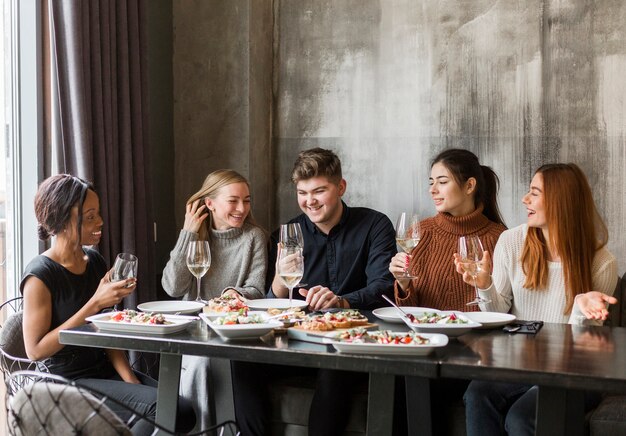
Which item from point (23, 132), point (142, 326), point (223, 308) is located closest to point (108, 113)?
point (23, 132)

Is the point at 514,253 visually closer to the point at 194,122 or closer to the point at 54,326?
the point at 54,326

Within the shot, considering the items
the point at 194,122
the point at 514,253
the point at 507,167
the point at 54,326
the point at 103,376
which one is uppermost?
the point at 194,122

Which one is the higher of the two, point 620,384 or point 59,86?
point 59,86

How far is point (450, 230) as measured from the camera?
3508 mm

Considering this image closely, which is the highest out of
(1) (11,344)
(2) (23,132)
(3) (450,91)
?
(3) (450,91)

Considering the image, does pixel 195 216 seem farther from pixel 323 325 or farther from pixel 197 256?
pixel 323 325

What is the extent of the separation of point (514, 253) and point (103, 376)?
5.36 feet

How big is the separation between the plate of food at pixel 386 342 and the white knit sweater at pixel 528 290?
0.75 meters

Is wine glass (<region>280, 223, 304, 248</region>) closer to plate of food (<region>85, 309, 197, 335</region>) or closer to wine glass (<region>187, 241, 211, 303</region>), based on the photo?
wine glass (<region>187, 241, 211, 303</region>)

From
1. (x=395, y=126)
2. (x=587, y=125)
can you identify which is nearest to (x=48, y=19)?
(x=395, y=126)

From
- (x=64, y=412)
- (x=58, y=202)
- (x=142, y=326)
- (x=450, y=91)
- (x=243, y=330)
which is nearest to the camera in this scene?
(x=64, y=412)

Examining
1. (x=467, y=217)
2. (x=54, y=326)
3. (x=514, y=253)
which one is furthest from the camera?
(x=467, y=217)

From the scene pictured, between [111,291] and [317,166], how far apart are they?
1183 mm

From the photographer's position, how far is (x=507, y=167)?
426 cm
